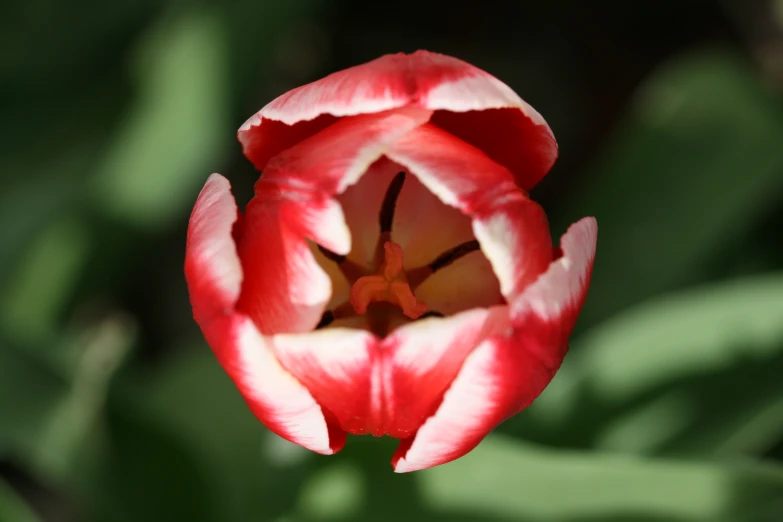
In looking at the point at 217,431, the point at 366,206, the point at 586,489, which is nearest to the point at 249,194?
the point at 217,431

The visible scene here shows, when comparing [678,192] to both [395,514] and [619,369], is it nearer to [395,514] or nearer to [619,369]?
[619,369]

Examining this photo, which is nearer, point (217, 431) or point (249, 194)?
point (217, 431)

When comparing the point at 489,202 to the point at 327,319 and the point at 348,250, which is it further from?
the point at 327,319

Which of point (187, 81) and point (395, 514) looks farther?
point (187, 81)

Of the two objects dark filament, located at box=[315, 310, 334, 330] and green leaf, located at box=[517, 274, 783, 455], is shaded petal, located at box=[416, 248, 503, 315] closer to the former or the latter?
dark filament, located at box=[315, 310, 334, 330]

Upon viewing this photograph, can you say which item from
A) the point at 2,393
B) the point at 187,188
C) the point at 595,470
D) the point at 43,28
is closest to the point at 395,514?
the point at 595,470

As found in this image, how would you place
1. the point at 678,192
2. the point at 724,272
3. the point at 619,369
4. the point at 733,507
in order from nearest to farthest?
the point at 733,507 → the point at 619,369 → the point at 678,192 → the point at 724,272
